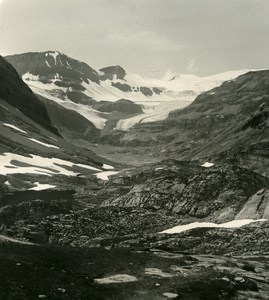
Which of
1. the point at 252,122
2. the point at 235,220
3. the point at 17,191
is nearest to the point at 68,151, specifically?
the point at 252,122

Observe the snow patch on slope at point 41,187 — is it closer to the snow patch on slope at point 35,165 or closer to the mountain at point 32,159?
the mountain at point 32,159

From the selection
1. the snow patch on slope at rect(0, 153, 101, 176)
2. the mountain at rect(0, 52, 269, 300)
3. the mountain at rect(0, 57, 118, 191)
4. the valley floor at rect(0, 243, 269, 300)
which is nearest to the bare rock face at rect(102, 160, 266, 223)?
the mountain at rect(0, 52, 269, 300)

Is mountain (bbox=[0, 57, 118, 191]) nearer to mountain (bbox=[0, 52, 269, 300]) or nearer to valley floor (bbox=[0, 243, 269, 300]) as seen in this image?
mountain (bbox=[0, 52, 269, 300])

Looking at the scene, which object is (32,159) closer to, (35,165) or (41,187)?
(35,165)

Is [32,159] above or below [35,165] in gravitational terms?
above

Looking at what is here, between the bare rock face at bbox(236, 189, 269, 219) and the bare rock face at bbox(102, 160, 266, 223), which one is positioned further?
the bare rock face at bbox(102, 160, 266, 223)

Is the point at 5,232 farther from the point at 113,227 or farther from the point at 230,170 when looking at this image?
the point at 230,170

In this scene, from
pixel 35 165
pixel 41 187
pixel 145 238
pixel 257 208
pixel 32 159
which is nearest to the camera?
pixel 145 238

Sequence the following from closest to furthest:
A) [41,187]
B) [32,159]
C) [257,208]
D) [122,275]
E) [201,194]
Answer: [122,275] < [257,208] < [201,194] < [41,187] < [32,159]

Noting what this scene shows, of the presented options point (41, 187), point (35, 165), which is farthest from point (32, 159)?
point (41, 187)
